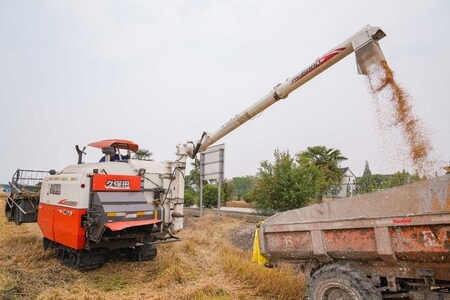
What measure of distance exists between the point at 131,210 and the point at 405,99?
15.8ft

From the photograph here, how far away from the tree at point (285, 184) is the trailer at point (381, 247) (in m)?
8.08

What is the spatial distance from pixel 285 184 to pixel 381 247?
30.4 feet

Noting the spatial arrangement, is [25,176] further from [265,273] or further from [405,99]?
[405,99]

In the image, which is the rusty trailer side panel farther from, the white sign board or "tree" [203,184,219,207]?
"tree" [203,184,219,207]

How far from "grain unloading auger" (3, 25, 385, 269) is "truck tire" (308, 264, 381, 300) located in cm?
292

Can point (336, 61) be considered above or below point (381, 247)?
above

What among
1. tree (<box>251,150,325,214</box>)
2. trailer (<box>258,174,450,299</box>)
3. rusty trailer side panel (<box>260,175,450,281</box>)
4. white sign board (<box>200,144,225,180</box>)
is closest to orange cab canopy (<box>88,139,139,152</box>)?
white sign board (<box>200,144,225,180</box>)

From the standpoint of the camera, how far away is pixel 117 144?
744 cm

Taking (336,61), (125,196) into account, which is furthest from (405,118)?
(125,196)

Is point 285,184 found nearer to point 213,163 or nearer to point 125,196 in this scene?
point 213,163

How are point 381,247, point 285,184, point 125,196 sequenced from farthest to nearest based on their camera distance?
point 285,184 < point 125,196 < point 381,247

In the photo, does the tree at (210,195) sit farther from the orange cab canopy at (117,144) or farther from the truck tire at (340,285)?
the truck tire at (340,285)

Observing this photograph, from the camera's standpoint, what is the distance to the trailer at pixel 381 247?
131 inches

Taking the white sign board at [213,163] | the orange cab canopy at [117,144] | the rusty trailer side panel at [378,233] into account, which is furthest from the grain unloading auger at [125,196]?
the white sign board at [213,163]
